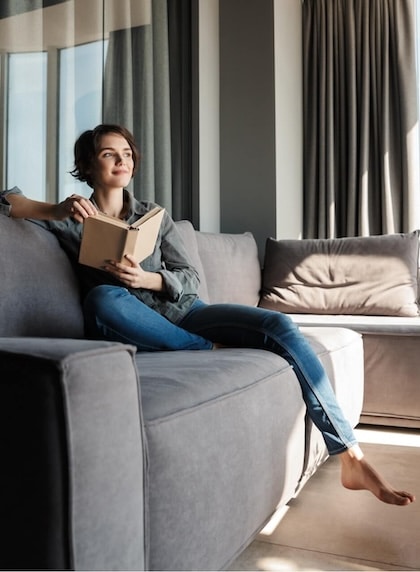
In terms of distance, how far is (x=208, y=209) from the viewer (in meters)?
→ 3.61

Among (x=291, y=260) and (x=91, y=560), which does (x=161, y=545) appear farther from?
(x=291, y=260)

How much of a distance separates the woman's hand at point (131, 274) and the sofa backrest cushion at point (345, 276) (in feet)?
4.85

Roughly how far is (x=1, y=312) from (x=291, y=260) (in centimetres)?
194

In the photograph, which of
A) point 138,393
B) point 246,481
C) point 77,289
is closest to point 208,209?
point 77,289

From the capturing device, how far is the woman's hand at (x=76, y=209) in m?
1.68

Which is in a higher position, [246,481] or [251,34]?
[251,34]

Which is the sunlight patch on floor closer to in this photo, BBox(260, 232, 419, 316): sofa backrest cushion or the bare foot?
the bare foot

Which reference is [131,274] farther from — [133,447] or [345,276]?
[345,276]

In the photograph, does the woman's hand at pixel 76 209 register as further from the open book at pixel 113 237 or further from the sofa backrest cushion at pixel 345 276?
the sofa backrest cushion at pixel 345 276

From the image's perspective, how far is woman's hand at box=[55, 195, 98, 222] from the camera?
1683 mm

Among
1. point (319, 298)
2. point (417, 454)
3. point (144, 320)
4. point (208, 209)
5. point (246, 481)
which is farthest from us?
point (208, 209)

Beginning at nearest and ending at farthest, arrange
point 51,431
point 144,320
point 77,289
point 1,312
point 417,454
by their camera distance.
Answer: point 51,431
point 1,312
point 144,320
point 77,289
point 417,454

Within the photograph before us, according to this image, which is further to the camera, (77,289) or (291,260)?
(291,260)

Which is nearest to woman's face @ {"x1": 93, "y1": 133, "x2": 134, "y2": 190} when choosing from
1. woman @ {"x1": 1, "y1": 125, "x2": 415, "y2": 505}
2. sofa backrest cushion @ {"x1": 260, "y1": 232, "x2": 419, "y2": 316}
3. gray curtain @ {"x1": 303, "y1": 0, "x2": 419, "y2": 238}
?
woman @ {"x1": 1, "y1": 125, "x2": 415, "y2": 505}
